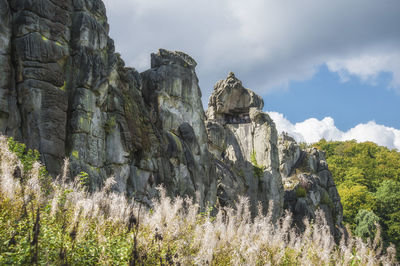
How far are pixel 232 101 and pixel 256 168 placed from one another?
350 inches

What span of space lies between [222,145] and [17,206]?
30464 mm

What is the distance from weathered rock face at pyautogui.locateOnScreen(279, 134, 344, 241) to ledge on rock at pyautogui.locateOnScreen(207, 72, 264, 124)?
22.4ft

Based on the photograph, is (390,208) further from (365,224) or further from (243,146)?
(243,146)

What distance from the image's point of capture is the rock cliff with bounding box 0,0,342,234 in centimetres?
1557

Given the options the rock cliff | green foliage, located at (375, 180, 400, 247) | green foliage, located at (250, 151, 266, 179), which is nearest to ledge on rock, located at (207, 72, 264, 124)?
green foliage, located at (250, 151, 266, 179)

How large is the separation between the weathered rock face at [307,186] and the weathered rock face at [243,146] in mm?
4297

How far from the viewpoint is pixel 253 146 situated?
41.1 m

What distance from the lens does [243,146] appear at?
4156 centimetres

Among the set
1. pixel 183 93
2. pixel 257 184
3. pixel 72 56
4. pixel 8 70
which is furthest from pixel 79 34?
pixel 257 184

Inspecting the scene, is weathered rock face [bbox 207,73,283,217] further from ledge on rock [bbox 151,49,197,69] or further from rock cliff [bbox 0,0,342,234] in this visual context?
ledge on rock [bbox 151,49,197,69]

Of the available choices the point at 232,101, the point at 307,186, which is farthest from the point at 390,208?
the point at 232,101

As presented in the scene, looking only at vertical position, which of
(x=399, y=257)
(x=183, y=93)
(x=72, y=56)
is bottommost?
(x=399, y=257)

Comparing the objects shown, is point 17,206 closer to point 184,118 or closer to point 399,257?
point 184,118

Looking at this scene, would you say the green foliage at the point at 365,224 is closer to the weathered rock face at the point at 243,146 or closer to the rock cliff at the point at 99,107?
the weathered rock face at the point at 243,146
